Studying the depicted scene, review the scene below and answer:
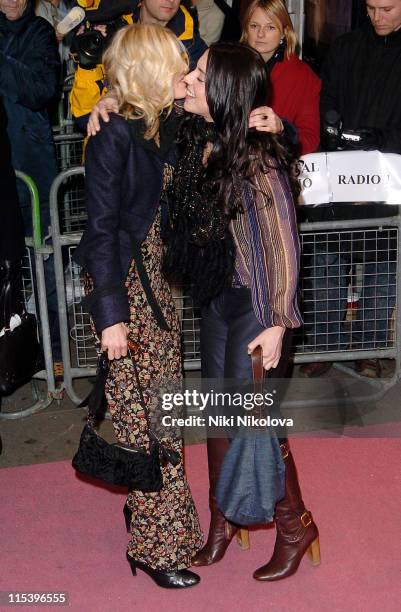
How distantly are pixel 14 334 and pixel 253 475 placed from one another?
138cm

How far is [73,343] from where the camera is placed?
587cm

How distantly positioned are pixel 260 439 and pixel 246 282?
57 cm

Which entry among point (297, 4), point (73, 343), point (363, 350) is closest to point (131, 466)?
point (363, 350)

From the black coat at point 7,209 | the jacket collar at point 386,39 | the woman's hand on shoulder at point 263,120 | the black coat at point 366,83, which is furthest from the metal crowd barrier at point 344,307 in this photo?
the woman's hand on shoulder at point 263,120

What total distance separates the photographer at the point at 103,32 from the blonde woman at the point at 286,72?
329 mm

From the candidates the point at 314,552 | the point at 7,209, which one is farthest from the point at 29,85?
the point at 314,552

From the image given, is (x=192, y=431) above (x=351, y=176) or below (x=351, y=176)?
below

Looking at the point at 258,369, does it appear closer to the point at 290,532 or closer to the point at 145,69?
the point at 290,532

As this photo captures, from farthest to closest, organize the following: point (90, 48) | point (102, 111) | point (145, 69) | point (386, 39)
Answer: point (386, 39) → point (90, 48) → point (102, 111) → point (145, 69)

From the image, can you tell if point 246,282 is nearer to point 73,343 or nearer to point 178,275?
point 178,275

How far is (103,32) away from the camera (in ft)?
16.0

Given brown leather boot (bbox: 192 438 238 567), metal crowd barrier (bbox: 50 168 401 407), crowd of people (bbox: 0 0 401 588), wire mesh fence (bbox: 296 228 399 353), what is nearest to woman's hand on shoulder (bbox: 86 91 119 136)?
crowd of people (bbox: 0 0 401 588)

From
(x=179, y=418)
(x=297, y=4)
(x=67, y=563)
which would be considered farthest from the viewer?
(x=297, y=4)

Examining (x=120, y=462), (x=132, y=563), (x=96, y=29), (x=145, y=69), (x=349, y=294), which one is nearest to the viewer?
(x=145, y=69)
